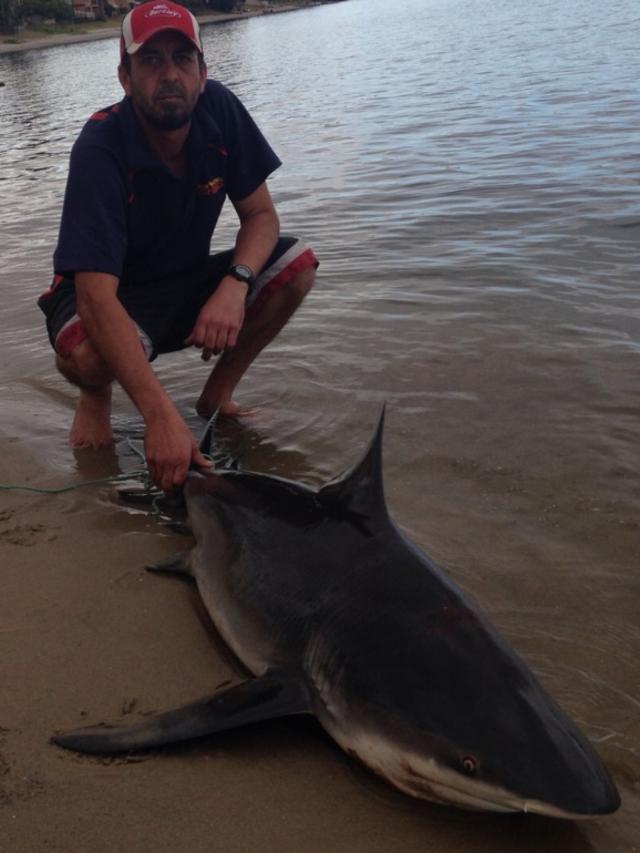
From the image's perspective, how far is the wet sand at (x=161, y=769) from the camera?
1.99 meters

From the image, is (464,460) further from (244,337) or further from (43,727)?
(43,727)

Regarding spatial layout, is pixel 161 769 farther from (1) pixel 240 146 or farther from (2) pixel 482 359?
(2) pixel 482 359

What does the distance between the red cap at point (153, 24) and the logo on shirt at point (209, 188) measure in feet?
1.97

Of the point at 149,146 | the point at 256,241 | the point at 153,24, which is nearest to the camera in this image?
the point at 153,24

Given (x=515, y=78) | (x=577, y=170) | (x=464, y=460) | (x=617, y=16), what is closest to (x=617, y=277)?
(x=464, y=460)

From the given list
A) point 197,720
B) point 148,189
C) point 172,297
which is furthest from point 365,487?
point 172,297

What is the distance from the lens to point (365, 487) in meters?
2.57

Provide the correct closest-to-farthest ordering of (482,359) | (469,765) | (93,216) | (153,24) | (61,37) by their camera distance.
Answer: (469,765), (93,216), (153,24), (482,359), (61,37)

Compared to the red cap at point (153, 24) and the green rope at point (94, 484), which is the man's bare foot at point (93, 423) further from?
the red cap at point (153, 24)

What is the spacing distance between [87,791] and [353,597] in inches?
32.9

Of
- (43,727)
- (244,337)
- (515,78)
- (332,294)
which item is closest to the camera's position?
(43,727)

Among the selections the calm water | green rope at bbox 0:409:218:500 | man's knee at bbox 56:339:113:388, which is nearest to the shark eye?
the calm water

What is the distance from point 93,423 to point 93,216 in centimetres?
117

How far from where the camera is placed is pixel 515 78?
1964cm
